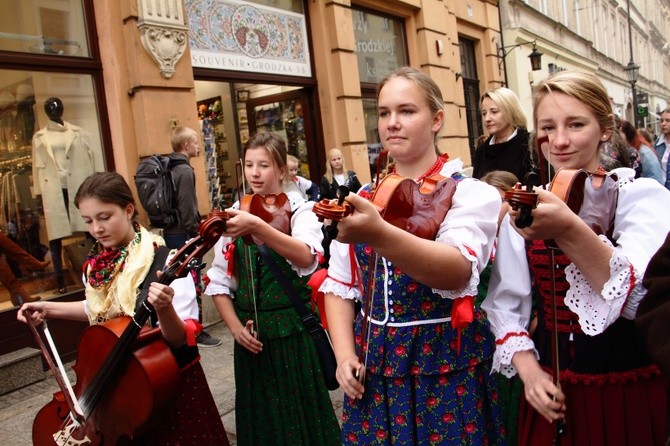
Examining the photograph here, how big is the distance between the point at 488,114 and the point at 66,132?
12.3ft

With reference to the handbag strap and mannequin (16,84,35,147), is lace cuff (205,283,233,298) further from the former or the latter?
mannequin (16,84,35,147)

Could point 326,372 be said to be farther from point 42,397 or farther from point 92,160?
point 92,160

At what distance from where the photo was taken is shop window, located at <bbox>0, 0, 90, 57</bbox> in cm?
515

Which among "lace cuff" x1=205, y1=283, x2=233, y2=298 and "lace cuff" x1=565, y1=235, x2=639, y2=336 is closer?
"lace cuff" x1=565, y1=235, x2=639, y2=336

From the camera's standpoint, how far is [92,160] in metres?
5.61

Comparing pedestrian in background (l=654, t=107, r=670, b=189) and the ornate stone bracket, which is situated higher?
the ornate stone bracket

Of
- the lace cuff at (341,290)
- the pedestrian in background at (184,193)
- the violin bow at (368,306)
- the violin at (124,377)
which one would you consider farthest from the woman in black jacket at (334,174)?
the violin bow at (368,306)

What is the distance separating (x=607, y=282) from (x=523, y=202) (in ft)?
1.37

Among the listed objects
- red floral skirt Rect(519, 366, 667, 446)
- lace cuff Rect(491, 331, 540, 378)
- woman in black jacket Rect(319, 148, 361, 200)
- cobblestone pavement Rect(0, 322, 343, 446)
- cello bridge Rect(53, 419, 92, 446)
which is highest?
woman in black jacket Rect(319, 148, 361, 200)

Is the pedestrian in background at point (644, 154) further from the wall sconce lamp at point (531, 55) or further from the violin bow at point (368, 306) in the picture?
the wall sconce lamp at point (531, 55)

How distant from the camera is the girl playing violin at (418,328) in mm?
1711

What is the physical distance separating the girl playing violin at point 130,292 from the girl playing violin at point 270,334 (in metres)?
0.42

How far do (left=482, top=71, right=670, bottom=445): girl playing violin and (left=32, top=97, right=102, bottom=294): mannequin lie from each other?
15.3ft

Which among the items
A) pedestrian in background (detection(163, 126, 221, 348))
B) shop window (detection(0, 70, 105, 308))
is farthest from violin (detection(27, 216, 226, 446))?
shop window (detection(0, 70, 105, 308))
